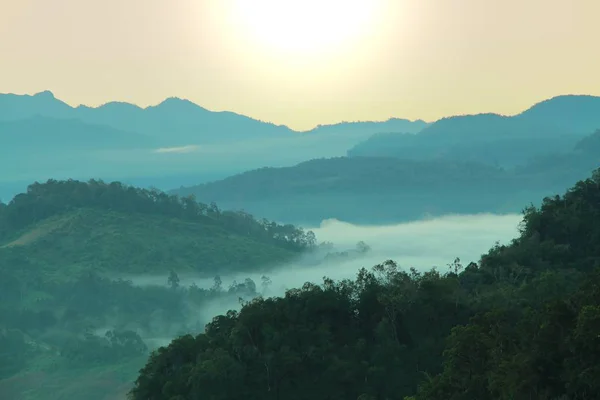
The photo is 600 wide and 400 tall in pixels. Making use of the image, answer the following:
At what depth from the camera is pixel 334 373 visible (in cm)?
7481

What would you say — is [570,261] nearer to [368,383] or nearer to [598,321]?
[368,383]

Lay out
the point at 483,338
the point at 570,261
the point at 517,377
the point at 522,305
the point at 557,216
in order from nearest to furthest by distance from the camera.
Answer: the point at 517,377 < the point at 483,338 < the point at 522,305 < the point at 570,261 < the point at 557,216

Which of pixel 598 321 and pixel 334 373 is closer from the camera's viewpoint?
pixel 598 321

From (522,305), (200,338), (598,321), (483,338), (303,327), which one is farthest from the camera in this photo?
(200,338)

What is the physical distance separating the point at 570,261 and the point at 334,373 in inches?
1224

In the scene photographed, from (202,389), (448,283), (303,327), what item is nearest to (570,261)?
(448,283)

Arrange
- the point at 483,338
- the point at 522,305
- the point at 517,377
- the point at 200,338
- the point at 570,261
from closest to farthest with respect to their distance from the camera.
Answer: the point at 517,377 < the point at 483,338 < the point at 522,305 < the point at 200,338 < the point at 570,261

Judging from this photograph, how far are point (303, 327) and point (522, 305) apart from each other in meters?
16.7

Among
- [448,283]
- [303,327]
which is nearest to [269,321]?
[303,327]

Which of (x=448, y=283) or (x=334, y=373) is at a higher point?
(x=448, y=283)

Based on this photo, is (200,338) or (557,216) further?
(557,216)

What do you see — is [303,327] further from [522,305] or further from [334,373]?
[522,305]

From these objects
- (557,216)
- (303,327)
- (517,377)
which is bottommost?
(517,377)

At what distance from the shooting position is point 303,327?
78.5 meters
